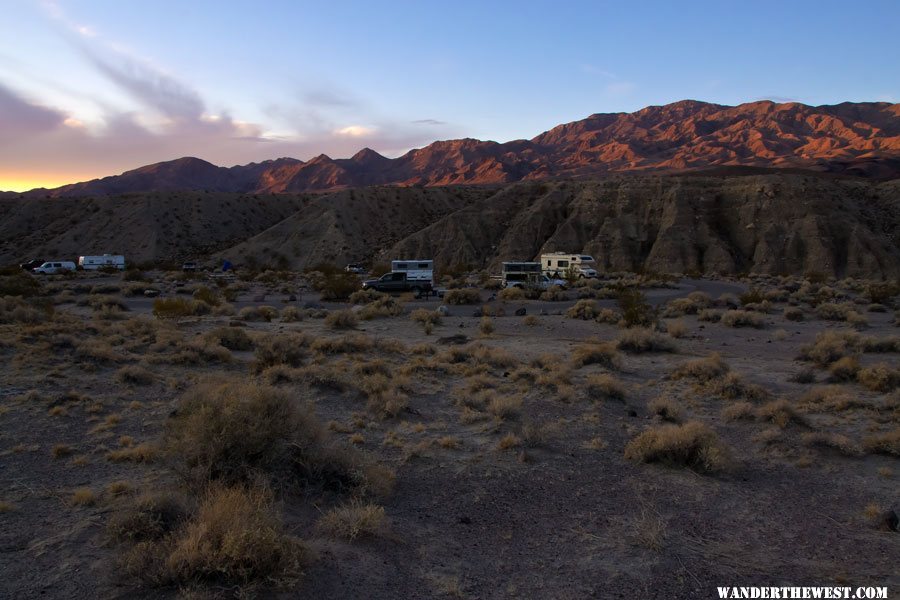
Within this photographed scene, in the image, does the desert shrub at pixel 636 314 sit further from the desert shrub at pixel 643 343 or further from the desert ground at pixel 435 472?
the desert ground at pixel 435 472

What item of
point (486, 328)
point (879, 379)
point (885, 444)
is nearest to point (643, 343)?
point (879, 379)

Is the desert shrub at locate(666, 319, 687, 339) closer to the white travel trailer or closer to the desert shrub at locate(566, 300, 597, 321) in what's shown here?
the desert shrub at locate(566, 300, 597, 321)

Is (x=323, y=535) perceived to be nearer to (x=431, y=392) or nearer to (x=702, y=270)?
(x=431, y=392)

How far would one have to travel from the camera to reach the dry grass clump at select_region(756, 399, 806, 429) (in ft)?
35.8

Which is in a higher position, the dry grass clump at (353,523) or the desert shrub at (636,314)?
the dry grass clump at (353,523)

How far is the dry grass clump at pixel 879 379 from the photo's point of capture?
13.3m

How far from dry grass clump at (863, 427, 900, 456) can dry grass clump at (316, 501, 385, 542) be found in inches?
325

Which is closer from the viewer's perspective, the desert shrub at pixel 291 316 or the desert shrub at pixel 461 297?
the desert shrub at pixel 291 316

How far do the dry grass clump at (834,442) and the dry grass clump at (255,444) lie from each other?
24.1 ft

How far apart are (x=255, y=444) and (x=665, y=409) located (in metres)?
7.94

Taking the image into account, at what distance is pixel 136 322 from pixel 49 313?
375 cm

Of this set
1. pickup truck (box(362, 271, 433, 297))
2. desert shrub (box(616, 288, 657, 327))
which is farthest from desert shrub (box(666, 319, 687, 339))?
pickup truck (box(362, 271, 433, 297))

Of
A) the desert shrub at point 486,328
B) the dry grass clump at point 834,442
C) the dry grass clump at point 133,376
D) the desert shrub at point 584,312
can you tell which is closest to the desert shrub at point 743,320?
the desert shrub at point 584,312

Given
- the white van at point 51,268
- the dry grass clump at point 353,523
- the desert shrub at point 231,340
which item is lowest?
the dry grass clump at point 353,523
